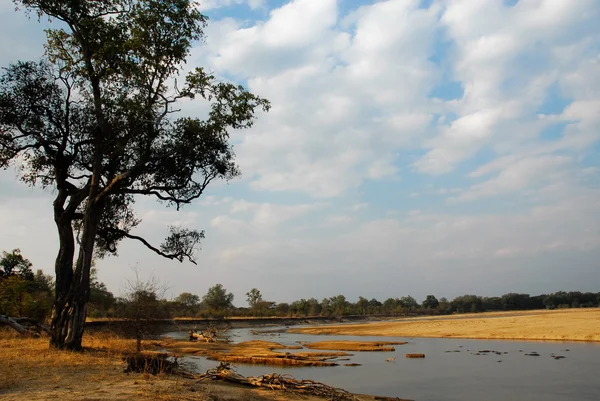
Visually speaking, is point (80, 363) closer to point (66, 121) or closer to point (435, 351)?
point (66, 121)

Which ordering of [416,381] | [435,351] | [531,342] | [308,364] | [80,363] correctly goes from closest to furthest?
[80,363] → [416,381] → [308,364] → [435,351] → [531,342]

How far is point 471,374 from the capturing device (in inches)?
904

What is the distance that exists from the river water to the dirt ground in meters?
4.75

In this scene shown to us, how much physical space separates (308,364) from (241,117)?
1458cm

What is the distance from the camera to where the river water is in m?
18.2

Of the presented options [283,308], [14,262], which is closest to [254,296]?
[283,308]

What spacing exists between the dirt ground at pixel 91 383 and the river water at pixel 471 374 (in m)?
4.75

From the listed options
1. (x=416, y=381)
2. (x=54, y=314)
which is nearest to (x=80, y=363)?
(x=54, y=314)

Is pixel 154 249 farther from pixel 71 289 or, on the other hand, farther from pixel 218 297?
pixel 218 297

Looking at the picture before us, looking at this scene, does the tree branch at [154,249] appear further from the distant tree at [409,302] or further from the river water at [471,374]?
the distant tree at [409,302]

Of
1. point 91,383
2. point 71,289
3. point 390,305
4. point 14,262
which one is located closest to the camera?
point 91,383

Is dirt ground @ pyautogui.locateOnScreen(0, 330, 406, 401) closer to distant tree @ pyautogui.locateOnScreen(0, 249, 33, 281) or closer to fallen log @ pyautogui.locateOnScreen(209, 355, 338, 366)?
fallen log @ pyautogui.locateOnScreen(209, 355, 338, 366)

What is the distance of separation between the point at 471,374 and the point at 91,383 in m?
18.6

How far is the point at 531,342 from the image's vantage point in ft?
123
